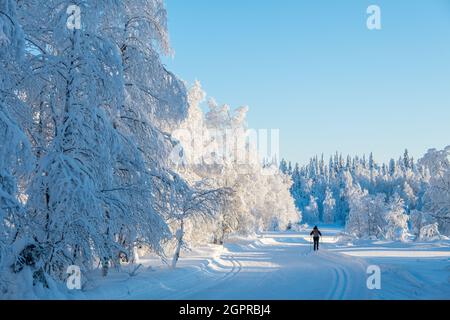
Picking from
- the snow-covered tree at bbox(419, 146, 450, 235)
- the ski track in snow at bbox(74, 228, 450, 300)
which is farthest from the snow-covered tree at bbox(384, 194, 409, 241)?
the ski track in snow at bbox(74, 228, 450, 300)

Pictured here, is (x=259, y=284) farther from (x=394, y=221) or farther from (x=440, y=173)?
(x=394, y=221)

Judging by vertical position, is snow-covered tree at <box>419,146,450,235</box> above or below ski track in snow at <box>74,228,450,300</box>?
above

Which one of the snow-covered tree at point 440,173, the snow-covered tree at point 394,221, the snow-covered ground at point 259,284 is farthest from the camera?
the snow-covered tree at point 394,221

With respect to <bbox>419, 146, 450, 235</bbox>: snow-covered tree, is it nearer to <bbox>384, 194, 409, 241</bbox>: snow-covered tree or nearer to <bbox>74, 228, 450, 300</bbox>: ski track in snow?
<bbox>74, 228, 450, 300</bbox>: ski track in snow

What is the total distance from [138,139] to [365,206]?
50.4 m

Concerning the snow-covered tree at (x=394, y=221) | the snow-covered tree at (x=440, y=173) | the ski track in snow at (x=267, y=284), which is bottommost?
the snow-covered tree at (x=394, y=221)

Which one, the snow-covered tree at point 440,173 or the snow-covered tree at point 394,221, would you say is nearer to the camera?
the snow-covered tree at point 440,173

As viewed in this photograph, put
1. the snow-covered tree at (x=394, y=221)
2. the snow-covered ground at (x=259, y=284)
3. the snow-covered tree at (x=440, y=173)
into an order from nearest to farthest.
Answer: the snow-covered ground at (x=259, y=284) < the snow-covered tree at (x=440, y=173) < the snow-covered tree at (x=394, y=221)

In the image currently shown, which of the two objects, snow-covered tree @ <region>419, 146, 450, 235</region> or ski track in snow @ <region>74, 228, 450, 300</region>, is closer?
ski track in snow @ <region>74, 228, 450, 300</region>

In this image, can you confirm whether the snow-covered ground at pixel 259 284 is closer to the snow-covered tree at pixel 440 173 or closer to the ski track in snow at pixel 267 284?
the ski track in snow at pixel 267 284

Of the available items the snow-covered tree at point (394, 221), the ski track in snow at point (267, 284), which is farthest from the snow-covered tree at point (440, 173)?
the snow-covered tree at point (394, 221)

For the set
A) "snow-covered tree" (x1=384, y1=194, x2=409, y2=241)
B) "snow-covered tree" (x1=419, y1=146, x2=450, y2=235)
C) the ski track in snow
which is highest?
"snow-covered tree" (x1=419, y1=146, x2=450, y2=235)

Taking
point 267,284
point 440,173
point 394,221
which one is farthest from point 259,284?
point 394,221
